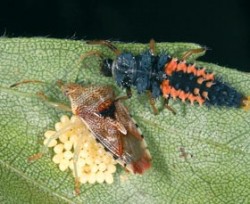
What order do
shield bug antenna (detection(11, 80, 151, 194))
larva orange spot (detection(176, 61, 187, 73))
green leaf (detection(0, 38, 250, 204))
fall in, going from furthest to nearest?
larva orange spot (detection(176, 61, 187, 73)), shield bug antenna (detection(11, 80, 151, 194)), green leaf (detection(0, 38, 250, 204))

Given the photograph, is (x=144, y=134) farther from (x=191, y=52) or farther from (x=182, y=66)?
(x=191, y=52)

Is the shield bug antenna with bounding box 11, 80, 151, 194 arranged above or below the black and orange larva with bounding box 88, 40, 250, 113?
below

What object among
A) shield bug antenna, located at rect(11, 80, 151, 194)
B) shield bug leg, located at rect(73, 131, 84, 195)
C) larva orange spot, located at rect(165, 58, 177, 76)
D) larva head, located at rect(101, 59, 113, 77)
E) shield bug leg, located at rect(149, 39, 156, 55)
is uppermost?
shield bug leg, located at rect(149, 39, 156, 55)

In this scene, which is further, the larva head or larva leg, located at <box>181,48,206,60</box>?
the larva head

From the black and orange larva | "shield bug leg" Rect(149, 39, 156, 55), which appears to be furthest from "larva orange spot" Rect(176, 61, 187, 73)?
"shield bug leg" Rect(149, 39, 156, 55)

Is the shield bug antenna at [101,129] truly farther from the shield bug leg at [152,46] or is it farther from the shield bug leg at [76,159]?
the shield bug leg at [152,46]

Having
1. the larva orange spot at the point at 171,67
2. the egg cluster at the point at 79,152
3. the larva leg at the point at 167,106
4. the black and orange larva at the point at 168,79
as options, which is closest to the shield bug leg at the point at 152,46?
the black and orange larva at the point at 168,79

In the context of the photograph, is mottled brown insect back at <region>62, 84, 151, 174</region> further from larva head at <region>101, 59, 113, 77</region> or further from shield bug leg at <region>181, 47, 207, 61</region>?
shield bug leg at <region>181, 47, 207, 61</region>
